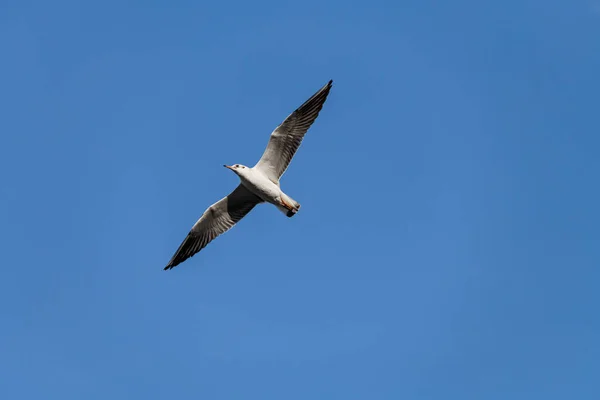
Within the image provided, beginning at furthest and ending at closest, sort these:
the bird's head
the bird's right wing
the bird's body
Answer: the bird's right wing → the bird's head → the bird's body

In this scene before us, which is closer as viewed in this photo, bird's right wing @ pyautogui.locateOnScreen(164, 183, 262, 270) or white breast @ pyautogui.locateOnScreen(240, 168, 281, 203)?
white breast @ pyautogui.locateOnScreen(240, 168, 281, 203)

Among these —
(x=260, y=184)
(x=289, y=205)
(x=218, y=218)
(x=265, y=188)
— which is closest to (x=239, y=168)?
(x=260, y=184)

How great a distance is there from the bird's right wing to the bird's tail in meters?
1.34

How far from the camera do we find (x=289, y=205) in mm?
31984

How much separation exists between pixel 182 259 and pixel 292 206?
4.78 metres

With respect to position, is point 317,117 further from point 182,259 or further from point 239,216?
point 182,259

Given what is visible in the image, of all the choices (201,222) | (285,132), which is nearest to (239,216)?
(201,222)

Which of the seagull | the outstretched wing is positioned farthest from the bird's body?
the outstretched wing

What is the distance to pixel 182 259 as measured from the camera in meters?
34.4

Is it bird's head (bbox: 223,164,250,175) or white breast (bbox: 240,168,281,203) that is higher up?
bird's head (bbox: 223,164,250,175)

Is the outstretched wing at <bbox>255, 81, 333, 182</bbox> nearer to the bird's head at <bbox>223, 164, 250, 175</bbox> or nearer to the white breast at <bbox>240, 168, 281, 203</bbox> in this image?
the white breast at <bbox>240, 168, 281, 203</bbox>

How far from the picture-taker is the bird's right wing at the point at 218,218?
3319 cm

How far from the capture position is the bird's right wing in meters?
33.2

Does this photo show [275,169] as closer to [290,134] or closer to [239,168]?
[239,168]
